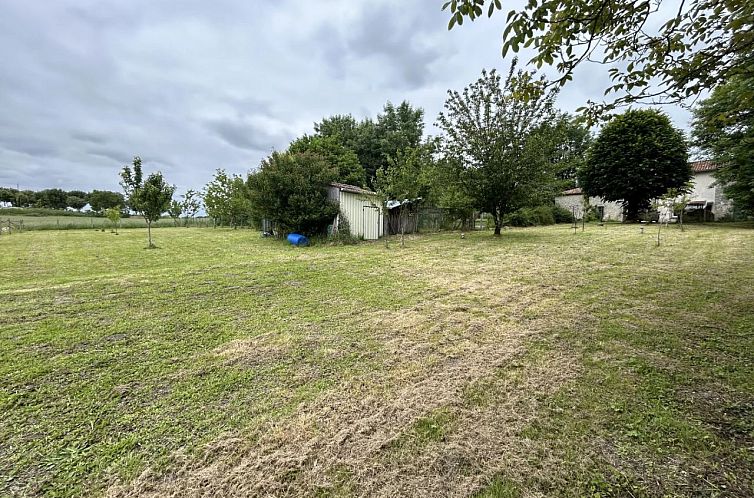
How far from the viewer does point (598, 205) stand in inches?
1092

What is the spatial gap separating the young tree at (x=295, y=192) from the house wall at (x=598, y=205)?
877 inches

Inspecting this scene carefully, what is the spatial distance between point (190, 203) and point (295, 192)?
79.7 feet

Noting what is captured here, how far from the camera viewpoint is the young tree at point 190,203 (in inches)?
1251

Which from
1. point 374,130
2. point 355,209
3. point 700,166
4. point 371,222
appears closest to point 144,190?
point 355,209

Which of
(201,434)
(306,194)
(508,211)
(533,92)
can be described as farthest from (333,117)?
(201,434)

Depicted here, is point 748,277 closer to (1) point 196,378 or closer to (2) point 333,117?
(1) point 196,378

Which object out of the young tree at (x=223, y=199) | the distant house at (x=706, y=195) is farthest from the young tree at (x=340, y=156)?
the distant house at (x=706, y=195)

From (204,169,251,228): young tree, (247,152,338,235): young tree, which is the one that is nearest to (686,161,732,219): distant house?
(247,152,338,235): young tree

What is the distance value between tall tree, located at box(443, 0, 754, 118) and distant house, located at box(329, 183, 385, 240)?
35.5 feet

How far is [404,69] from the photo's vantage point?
39.3 ft

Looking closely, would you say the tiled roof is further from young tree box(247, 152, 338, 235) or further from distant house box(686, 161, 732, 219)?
young tree box(247, 152, 338, 235)

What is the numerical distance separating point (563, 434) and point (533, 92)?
3461 mm

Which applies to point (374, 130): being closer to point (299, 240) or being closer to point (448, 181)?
point (448, 181)

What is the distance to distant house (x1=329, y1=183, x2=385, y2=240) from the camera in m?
14.2
